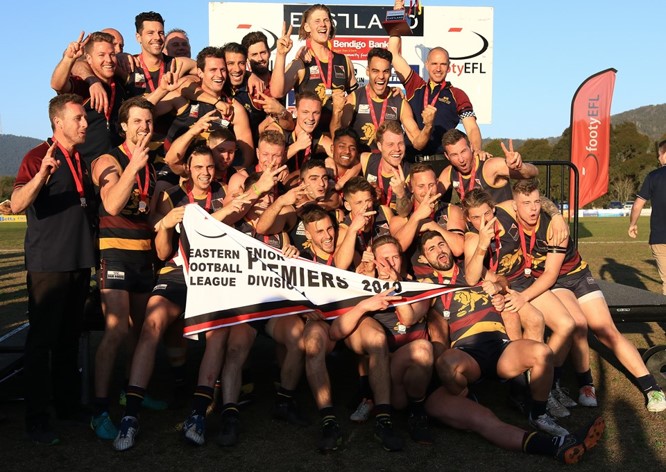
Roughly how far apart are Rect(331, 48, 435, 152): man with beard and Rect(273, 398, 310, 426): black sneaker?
2.79 meters

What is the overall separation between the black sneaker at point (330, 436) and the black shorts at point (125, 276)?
5.89ft

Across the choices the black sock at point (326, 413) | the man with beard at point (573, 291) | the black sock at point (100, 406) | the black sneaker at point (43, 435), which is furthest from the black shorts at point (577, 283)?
the black sneaker at point (43, 435)

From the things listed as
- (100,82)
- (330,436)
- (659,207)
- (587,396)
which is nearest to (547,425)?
(587,396)

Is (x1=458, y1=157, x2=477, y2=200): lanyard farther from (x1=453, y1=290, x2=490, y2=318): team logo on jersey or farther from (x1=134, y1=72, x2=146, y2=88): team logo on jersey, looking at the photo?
(x1=134, y1=72, x2=146, y2=88): team logo on jersey

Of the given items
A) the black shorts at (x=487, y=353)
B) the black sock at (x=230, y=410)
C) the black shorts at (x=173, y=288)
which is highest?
the black shorts at (x=173, y=288)

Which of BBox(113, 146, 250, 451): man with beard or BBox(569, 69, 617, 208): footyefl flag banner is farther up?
BBox(569, 69, 617, 208): footyefl flag banner

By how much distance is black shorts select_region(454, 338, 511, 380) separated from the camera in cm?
475

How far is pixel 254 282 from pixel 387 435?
1.49 meters

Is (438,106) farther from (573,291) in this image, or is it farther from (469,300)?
(469,300)

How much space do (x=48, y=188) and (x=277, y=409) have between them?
2.32 m

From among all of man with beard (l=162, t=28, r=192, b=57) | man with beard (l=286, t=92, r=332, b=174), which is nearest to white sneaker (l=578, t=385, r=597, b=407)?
man with beard (l=286, t=92, r=332, b=174)

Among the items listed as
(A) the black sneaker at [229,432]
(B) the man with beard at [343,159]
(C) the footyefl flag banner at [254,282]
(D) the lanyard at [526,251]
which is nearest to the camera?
(A) the black sneaker at [229,432]

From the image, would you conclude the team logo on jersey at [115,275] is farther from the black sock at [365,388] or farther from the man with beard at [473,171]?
the man with beard at [473,171]

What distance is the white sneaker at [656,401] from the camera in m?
5.17
